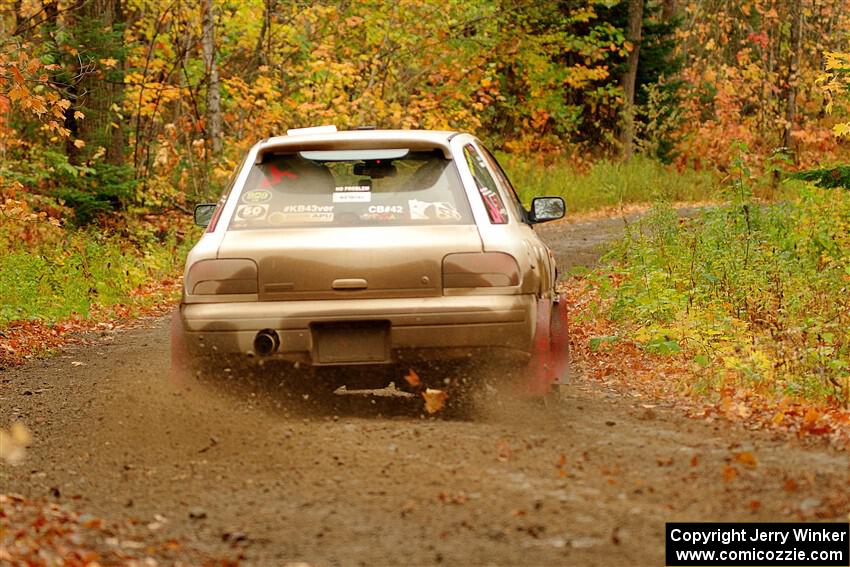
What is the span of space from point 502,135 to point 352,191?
28.3 m

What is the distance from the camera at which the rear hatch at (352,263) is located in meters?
6.87

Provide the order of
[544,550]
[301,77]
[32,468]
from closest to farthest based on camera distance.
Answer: [544,550] < [32,468] < [301,77]

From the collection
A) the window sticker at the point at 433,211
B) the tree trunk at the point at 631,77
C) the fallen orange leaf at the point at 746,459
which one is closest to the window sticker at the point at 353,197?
the window sticker at the point at 433,211

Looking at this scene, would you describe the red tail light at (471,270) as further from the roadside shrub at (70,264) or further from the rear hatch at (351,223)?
the roadside shrub at (70,264)

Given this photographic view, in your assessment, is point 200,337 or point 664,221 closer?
point 200,337

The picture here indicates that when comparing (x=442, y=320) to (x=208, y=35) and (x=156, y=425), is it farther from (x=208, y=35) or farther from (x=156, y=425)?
(x=208, y=35)

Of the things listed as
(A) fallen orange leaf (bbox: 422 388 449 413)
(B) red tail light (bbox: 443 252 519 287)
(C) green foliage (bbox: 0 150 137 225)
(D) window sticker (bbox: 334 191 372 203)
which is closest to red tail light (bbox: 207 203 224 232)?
(D) window sticker (bbox: 334 191 372 203)

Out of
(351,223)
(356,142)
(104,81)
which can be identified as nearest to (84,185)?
(104,81)

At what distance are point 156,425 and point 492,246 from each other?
233cm

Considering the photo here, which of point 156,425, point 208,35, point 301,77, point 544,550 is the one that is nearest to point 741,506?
point 544,550

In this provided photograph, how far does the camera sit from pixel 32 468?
676 cm

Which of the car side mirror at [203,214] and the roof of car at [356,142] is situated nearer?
the roof of car at [356,142]

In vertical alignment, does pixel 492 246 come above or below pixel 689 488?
above

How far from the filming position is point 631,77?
1296 inches
